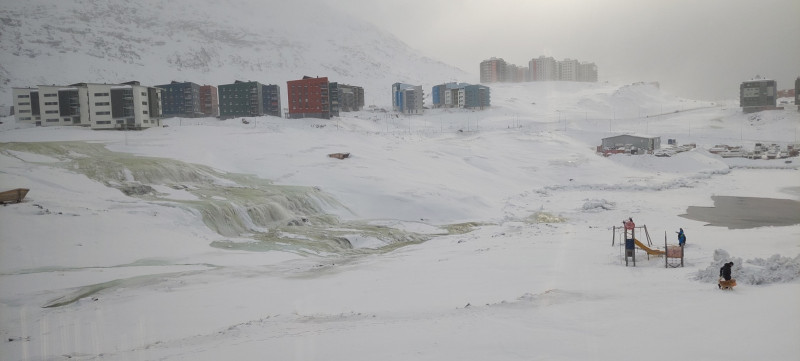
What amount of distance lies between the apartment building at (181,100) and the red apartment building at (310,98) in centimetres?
2009

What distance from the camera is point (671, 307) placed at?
38.7 ft

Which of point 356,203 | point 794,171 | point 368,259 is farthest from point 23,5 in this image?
point 794,171

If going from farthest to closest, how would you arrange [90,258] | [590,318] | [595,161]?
[595,161] < [90,258] < [590,318]

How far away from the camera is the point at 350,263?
2112 cm

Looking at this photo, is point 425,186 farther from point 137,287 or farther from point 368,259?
point 137,287

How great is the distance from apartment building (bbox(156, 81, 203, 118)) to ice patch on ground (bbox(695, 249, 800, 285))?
319 feet

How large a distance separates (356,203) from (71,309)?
73.4 feet

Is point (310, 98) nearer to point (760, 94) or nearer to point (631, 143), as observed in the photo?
point (631, 143)

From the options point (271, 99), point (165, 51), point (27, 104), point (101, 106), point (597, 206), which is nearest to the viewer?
point (597, 206)

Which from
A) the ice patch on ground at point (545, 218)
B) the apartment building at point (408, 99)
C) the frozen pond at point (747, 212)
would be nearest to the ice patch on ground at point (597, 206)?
the ice patch on ground at point (545, 218)

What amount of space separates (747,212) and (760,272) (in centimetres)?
2545

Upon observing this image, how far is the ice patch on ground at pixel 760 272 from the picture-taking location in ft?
43.3

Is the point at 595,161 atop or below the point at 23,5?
below

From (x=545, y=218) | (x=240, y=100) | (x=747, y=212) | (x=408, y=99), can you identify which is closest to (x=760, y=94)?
(x=408, y=99)
